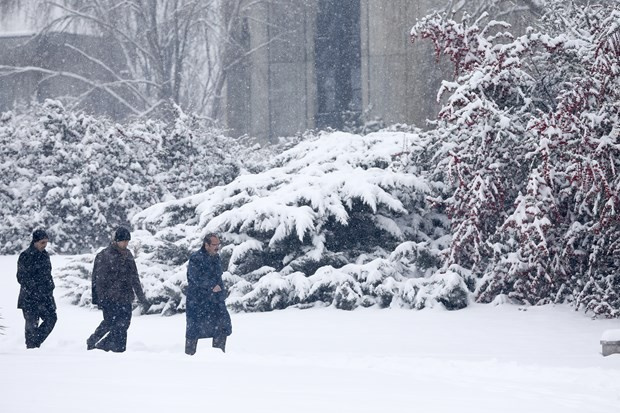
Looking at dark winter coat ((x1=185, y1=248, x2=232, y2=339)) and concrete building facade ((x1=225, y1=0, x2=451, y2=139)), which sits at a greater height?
concrete building facade ((x1=225, y1=0, x2=451, y2=139))

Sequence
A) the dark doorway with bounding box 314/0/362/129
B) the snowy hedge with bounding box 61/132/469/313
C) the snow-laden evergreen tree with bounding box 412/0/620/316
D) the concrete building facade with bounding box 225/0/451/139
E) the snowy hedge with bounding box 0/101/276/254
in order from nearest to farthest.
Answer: the snow-laden evergreen tree with bounding box 412/0/620/316 → the snowy hedge with bounding box 61/132/469/313 → the snowy hedge with bounding box 0/101/276/254 → the concrete building facade with bounding box 225/0/451/139 → the dark doorway with bounding box 314/0/362/129

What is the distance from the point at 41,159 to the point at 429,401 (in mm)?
13495

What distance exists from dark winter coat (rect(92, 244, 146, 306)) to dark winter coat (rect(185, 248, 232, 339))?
62 centimetres

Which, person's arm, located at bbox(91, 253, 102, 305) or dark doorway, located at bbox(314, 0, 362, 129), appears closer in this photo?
person's arm, located at bbox(91, 253, 102, 305)

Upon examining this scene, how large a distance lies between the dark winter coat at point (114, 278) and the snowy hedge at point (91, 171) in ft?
27.5

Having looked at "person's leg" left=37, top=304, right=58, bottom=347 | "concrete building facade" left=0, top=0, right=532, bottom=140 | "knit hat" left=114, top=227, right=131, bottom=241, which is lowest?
"person's leg" left=37, top=304, right=58, bottom=347

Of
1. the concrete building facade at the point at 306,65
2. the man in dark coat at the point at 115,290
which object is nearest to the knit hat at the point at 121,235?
the man in dark coat at the point at 115,290

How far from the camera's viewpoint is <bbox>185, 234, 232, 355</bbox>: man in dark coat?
34.0 ft

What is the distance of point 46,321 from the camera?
11.0m

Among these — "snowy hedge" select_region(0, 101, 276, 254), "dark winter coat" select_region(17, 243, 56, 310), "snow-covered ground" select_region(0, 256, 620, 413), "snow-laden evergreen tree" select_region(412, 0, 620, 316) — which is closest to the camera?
"snow-covered ground" select_region(0, 256, 620, 413)

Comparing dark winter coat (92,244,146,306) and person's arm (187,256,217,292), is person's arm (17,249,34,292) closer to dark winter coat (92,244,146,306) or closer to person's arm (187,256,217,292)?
dark winter coat (92,244,146,306)

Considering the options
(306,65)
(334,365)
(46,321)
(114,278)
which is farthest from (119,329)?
(306,65)

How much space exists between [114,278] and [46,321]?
104 cm

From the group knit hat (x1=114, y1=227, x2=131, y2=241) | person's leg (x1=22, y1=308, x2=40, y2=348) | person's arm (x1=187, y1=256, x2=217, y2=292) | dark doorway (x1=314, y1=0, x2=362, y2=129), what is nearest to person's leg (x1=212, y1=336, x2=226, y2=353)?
person's arm (x1=187, y1=256, x2=217, y2=292)
